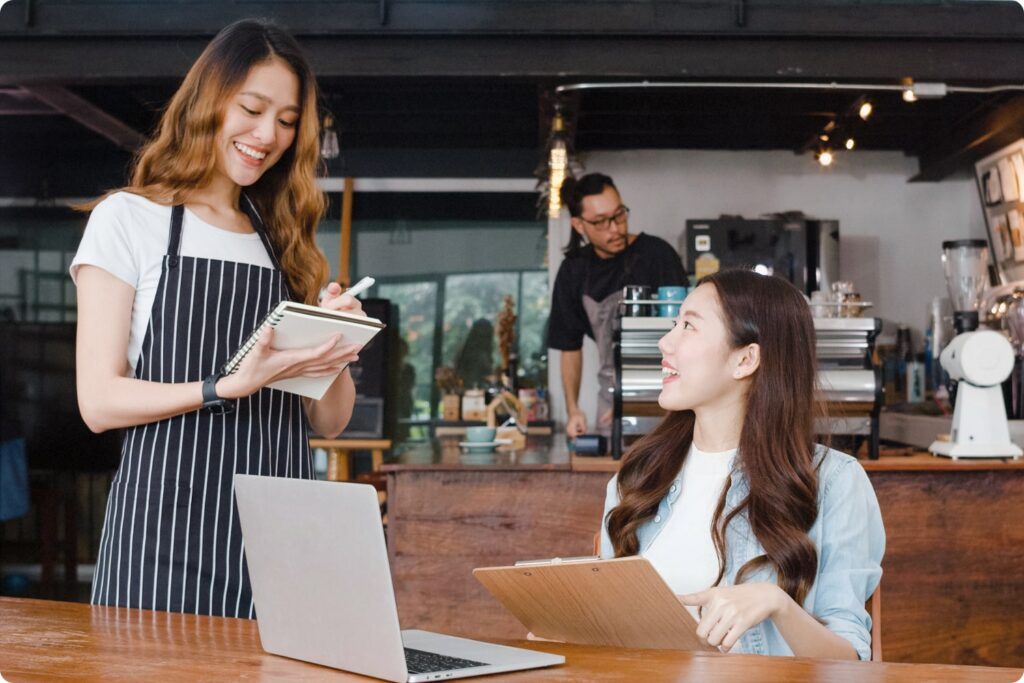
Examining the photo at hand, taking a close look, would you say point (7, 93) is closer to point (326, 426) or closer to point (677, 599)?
point (326, 426)

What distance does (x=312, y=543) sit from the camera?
1.21 m

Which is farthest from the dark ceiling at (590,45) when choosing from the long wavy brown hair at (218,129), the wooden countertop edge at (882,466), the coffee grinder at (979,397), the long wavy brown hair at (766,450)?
the long wavy brown hair at (766,450)

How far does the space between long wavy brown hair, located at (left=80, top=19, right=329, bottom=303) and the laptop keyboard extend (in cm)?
90

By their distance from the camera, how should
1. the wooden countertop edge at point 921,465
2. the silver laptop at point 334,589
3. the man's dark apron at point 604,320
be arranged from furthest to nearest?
1. the man's dark apron at point 604,320
2. the wooden countertop edge at point 921,465
3. the silver laptop at point 334,589

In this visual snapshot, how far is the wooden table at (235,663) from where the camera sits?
1175 mm

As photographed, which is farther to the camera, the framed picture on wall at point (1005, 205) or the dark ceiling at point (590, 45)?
the framed picture on wall at point (1005, 205)

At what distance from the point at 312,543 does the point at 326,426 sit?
0.84m

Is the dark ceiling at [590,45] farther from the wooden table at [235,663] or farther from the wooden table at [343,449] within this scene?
the wooden table at [235,663]

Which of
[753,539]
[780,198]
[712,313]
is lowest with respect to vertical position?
[753,539]

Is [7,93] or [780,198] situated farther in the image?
[780,198]

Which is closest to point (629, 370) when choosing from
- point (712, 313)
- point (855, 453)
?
A: point (855, 453)

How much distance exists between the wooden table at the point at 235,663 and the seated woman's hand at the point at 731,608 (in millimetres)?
75

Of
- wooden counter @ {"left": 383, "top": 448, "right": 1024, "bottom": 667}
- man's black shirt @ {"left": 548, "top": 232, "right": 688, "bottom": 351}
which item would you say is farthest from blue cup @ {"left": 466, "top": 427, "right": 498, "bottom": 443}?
man's black shirt @ {"left": 548, "top": 232, "right": 688, "bottom": 351}

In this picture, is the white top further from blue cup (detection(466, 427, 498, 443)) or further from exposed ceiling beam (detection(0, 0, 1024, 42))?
exposed ceiling beam (detection(0, 0, 1024, 42))
